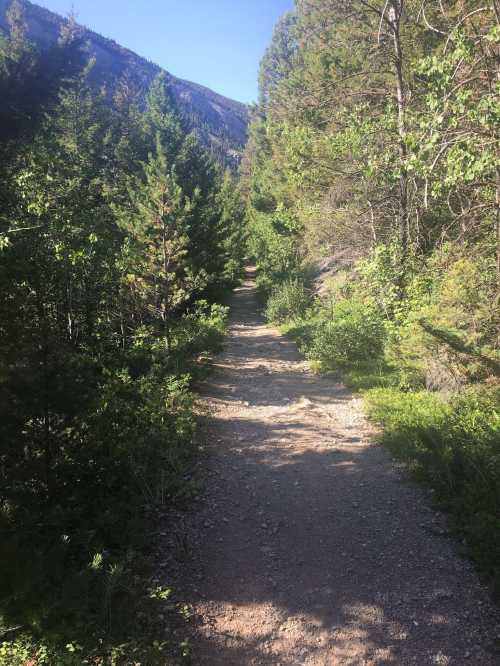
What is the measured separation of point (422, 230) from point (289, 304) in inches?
295

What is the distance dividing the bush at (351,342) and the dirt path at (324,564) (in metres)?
3.59

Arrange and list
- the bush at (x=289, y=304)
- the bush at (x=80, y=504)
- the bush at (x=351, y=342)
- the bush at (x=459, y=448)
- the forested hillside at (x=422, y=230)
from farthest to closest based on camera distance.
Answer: the bush at (x=289, y=304), the bush at (x=351, y=342), the forested hillside at (x=422, y=230), the bush at (x=459, y=448), the bush at (x=80, y=504)

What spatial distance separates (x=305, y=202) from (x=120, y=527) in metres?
13.4

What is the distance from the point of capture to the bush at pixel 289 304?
17500 mm

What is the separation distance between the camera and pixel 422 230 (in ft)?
36.1

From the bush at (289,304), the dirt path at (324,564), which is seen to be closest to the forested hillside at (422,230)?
the dirt path at (324,564)

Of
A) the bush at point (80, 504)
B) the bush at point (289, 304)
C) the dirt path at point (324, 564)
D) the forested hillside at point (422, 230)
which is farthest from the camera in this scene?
the bush at point (289, 304)

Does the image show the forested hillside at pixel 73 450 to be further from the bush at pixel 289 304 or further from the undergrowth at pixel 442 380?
the bush at pixel 289 304

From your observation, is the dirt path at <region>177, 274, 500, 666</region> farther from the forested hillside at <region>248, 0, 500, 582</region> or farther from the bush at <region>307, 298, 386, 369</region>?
the bush at <region>307, 298, 386, 369</region>

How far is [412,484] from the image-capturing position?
5.03 m

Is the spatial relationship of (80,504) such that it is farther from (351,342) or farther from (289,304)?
(289,304)

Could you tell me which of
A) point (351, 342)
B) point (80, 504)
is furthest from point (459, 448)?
point (351, 342)

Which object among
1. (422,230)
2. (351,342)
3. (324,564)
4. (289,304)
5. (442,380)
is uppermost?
(422,230)

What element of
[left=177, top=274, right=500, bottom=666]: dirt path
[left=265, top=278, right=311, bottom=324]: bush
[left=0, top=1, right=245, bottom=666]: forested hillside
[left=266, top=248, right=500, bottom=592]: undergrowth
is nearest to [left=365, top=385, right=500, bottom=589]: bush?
[left=266, top=248, right=500, bottom=592]: undergrowth
